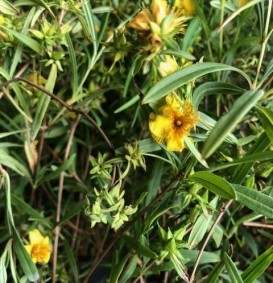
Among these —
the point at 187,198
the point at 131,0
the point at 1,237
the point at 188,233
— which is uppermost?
the point at 131,0

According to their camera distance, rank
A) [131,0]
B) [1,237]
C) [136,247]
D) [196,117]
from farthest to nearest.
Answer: [131,0] → [1,237] → [136,247] → [196,117]

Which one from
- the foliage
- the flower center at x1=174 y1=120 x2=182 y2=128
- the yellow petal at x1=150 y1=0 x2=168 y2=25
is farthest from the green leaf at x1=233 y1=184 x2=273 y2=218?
the yellow petal at x1=150 y1=0 x2=168 y2=25

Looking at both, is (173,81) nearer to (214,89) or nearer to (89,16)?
(214,89)

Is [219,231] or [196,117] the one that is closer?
[196,117]

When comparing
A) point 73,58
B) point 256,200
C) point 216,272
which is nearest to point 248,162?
point 256,200

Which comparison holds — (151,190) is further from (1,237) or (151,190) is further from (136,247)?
(1,237)

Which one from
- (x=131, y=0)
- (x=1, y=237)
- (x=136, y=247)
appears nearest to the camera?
(x=136, y=247)

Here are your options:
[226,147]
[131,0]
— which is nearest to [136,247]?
[226,147]
